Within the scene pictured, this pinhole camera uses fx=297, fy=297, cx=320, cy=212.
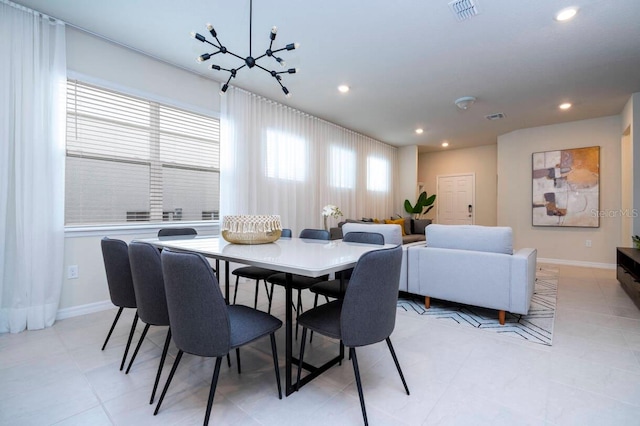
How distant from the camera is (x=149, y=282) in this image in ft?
5.20

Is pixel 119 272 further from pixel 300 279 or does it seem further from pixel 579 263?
A: pixel 579 263

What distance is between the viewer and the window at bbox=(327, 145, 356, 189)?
5.63 metres

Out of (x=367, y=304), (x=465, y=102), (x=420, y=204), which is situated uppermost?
(x=465, y=102)

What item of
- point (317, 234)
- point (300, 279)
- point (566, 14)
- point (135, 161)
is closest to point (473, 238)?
point (317, 234)

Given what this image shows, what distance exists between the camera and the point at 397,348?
215cm

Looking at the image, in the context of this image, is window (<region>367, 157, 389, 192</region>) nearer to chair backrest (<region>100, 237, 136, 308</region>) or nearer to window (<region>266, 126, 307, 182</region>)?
window (<region>266, 126, 307, 182</region>)

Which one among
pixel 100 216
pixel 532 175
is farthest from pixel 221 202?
pixel 532 175

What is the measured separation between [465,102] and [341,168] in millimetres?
2402

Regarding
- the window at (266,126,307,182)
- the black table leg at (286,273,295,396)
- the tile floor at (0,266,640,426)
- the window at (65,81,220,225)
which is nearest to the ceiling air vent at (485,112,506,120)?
the window at (266,126,307,182)

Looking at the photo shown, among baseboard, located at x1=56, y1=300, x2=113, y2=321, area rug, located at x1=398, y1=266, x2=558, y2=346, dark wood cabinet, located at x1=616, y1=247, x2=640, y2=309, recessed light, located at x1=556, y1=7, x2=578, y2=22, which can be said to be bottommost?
area rug, located at x1=398, y1=266, x2=558, y2=346

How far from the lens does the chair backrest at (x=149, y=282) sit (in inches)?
61.2

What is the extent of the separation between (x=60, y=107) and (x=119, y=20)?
94 centimetres

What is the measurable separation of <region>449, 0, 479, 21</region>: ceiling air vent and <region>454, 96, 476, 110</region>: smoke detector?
190 cm

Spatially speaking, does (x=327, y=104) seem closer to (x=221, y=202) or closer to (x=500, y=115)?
(x=221, y=202)
